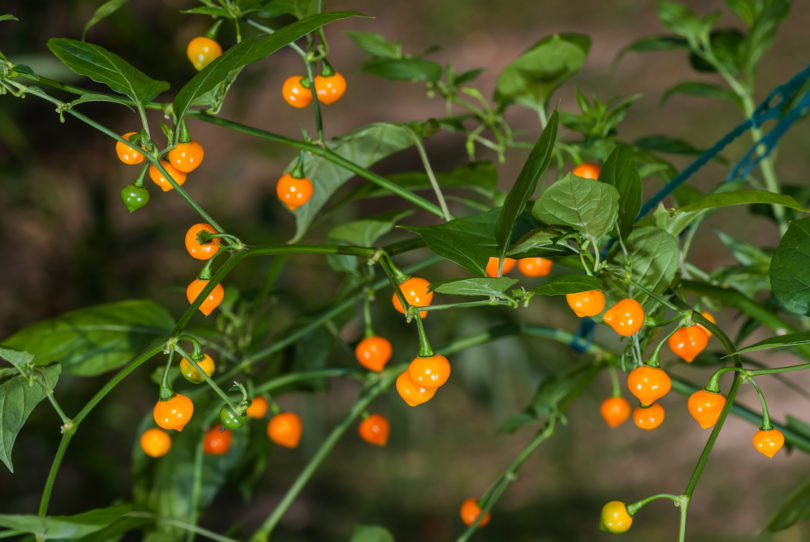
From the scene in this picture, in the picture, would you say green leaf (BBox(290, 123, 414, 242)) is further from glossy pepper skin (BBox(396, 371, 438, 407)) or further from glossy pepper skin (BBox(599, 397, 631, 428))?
glossy pepper skin (BBox(599, 397, 631, 428))

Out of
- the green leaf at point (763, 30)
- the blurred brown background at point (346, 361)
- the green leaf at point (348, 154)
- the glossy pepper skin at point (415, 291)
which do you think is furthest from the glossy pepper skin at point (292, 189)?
the blurred brown background at point (346, 361)

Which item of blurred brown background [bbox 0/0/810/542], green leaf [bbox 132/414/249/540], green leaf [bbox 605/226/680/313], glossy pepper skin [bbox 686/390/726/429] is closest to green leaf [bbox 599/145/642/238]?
green leaf [bbox 605/226/680/313]

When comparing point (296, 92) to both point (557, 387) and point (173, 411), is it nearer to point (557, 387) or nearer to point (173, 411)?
point (173, 411)

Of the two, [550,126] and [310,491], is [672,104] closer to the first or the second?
[310,491]

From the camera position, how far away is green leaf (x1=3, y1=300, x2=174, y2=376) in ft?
1.95

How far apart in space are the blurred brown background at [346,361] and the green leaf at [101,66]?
1.08m

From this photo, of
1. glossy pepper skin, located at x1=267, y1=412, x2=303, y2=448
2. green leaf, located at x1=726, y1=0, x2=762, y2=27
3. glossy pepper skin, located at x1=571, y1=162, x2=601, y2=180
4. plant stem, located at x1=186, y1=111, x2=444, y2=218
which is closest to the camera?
plant stem, located at x1=186, y1=111, x2=444, y2=218

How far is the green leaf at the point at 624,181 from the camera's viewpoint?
1.47 feet

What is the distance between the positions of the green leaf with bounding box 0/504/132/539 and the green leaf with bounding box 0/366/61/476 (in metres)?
0.04

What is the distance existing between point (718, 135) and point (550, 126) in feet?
8.91

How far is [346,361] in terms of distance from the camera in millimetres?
1854

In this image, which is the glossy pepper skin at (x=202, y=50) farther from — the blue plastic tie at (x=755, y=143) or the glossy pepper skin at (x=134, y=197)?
the blue plastic tie at (x=755, y=143)

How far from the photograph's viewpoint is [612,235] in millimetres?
466

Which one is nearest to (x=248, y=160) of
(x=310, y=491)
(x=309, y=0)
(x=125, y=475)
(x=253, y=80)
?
(x=253, y=80)
